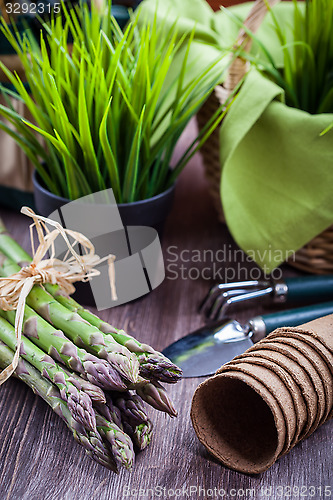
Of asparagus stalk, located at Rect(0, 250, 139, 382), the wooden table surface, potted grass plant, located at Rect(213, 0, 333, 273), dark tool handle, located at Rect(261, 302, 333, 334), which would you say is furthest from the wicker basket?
asparagus stalk, located at Rect(0, 250, 139, 382)

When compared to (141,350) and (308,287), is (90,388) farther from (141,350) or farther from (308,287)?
(308,287)

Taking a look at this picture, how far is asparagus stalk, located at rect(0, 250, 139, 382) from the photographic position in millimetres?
526

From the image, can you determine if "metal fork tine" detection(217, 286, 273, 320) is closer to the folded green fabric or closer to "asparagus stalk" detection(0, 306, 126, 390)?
the folded green fabric

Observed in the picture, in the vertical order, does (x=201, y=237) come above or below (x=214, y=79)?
below

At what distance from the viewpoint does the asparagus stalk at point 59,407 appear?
1.64 ft

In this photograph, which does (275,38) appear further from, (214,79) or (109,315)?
(109,315)

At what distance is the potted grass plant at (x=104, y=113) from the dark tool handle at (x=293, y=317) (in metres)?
0.19

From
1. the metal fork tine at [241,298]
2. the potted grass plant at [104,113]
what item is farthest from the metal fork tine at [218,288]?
the potted grass plant at [104,113]

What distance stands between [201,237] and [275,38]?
1.09 ft

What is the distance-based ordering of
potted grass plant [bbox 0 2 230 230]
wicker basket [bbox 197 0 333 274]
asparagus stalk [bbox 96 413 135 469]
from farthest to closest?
wicker basket [bbox 197 0 333 274] → potted grass plant [bbox 0 2 230 230] → asparagus stalk [bbox 96 413 135 469]

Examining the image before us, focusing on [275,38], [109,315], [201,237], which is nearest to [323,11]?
[275,38]

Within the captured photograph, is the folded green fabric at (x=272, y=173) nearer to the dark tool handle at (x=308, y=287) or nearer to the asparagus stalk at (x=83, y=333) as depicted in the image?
the dark tool handle at (x=308, y=287)

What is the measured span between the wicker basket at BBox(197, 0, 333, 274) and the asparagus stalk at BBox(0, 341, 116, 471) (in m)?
0.40

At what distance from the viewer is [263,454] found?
1.71 ft
